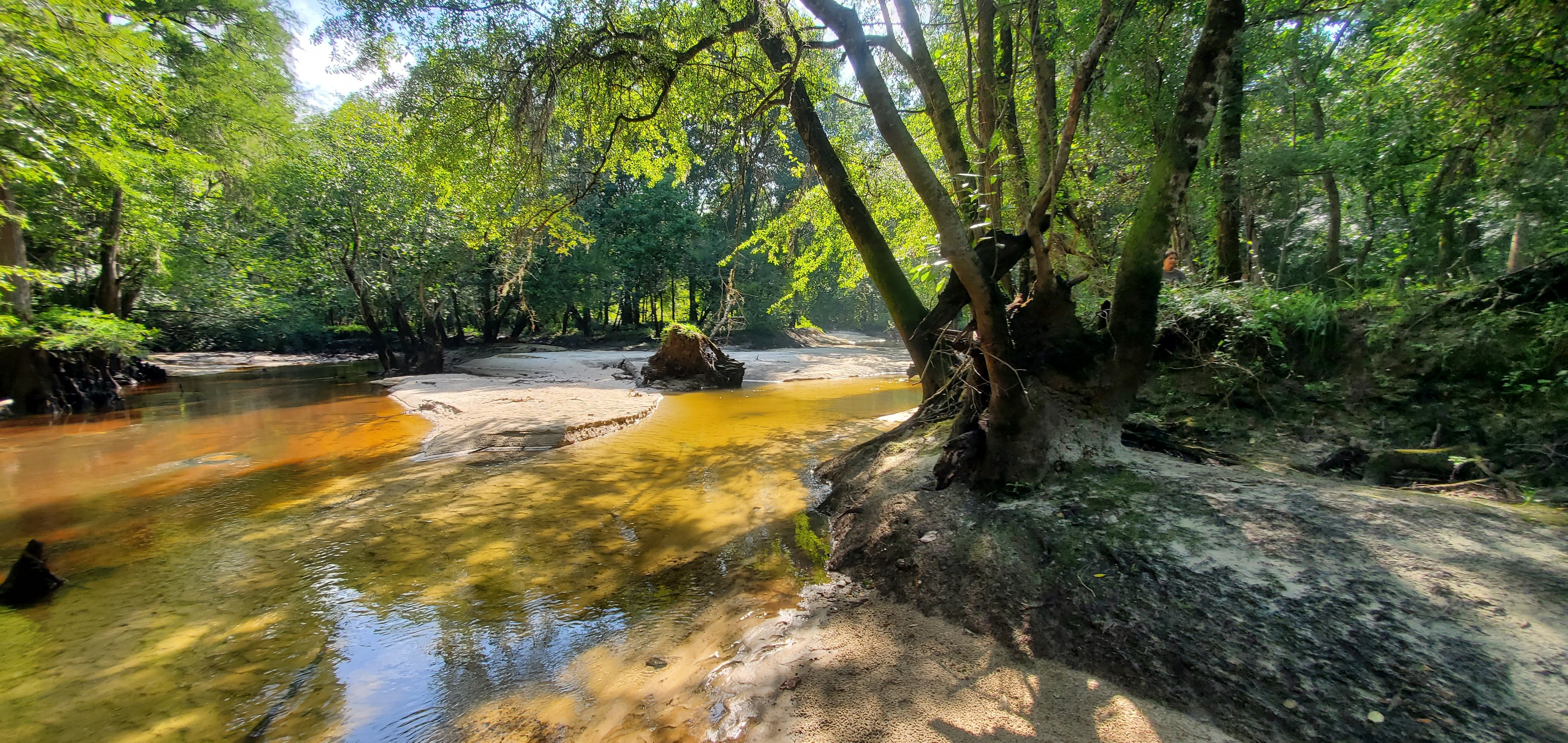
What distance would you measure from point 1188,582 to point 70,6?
1508 centimetres

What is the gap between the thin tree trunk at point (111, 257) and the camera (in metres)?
12.7

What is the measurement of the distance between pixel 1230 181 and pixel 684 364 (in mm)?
12441

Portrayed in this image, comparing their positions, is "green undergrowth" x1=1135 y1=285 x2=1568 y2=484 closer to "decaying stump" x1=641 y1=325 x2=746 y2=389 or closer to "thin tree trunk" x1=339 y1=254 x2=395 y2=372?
"decaying stump" x1=641 y1=325 x2=746 y2=389

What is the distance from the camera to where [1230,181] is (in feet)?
20.5

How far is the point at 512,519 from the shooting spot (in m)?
5.07

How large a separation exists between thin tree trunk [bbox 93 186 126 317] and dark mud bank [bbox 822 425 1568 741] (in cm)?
1885

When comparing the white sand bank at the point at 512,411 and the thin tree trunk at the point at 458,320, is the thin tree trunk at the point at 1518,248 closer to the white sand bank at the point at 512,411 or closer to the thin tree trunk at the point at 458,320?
the white sand bank at the point at 512,411

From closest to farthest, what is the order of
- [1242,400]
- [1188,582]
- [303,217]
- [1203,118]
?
[1188,582]
[1203,118]
[1242,400]
[303,217]

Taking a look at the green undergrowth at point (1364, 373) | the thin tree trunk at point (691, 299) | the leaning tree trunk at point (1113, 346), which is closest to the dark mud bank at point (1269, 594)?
the leaning tree trunk at point (1113, 346)

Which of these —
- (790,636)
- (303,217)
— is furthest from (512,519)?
(303,217)

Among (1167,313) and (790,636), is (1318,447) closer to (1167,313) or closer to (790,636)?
(1167,313)

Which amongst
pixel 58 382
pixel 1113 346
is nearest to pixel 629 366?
pixel 58 382

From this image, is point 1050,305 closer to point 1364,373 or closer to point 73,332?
point 1364,373

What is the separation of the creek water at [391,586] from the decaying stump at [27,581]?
0.42 feet
